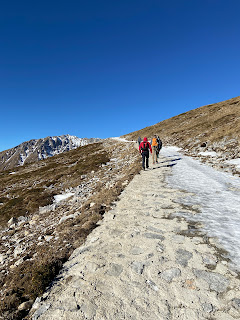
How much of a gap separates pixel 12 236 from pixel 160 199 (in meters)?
10.3

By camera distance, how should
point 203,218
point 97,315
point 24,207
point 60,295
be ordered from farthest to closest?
1. point 24,207
2. point 203,218
3. point 60,295
4. point 97,315

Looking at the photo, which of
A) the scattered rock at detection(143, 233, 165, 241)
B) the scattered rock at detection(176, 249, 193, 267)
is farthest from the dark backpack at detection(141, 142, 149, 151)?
the scattered rock at detection(176, 249, 193, 267)

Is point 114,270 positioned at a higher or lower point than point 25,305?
higher

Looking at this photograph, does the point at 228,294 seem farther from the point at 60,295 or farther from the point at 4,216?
the point at 4,216

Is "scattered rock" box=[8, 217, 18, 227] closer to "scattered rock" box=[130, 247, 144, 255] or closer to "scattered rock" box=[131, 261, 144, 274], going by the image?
"scattered rock" box=[130, 247, 144, 255]

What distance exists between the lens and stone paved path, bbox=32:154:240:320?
3422 mm

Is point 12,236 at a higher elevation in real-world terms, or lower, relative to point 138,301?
lower

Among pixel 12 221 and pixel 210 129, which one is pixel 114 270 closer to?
pixel 12 221

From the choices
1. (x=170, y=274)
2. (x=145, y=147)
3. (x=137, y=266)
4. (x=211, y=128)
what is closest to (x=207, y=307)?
(x=170, y=274)

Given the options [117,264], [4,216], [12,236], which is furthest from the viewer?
[4,216]

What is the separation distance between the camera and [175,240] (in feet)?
18.4

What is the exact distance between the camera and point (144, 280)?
4.14m

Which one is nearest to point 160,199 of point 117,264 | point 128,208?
point 128,208

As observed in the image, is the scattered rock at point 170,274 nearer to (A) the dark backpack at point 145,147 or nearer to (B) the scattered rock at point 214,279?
(B) the scattered rock at point 214,279
